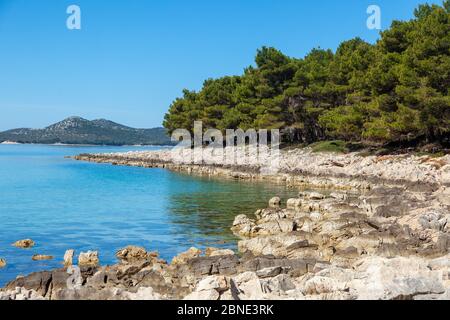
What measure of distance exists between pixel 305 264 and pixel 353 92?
143 feet

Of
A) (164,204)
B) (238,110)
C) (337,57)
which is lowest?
(164,204)

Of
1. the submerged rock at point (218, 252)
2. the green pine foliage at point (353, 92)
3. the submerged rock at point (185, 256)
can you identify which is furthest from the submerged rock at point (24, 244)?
the green pine foliage at point (353, 92)

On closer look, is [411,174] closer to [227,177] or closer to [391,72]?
[391,72]

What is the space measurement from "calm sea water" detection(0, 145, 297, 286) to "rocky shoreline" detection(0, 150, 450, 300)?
5.46 feet

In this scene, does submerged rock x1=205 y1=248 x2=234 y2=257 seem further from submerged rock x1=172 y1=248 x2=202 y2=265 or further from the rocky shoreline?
submerged rock x1=172 y1=248 x2=202 y2=265

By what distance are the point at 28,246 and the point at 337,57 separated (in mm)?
46013

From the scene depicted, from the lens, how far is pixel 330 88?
54656mm

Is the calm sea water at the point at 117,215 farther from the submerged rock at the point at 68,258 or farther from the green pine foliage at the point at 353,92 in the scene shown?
the green pine foliage at the point at 353,92

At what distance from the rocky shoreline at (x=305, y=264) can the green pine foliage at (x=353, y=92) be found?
13.0 metres

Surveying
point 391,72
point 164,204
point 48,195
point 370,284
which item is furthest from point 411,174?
point 370,284

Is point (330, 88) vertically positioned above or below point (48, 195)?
above

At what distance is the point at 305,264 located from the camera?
1268cm

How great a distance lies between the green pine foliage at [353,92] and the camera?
38.6m

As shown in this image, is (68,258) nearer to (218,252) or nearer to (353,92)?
→ (218,252)
